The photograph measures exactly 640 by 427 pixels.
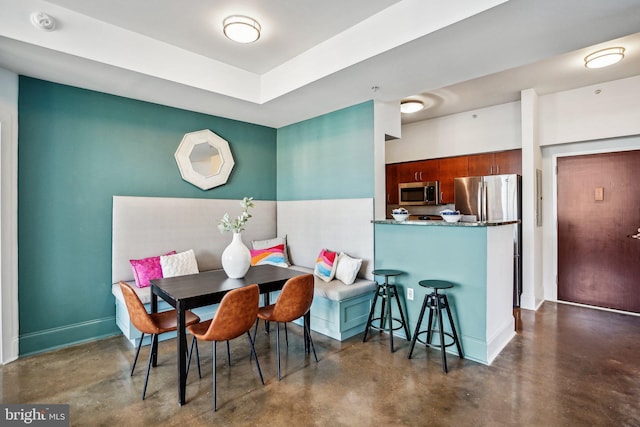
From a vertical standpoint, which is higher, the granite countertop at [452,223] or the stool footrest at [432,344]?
the granite countertop at [452,223]

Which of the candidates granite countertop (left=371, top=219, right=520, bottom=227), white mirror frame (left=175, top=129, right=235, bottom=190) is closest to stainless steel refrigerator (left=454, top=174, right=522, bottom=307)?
granite countertop (left=371, top=219, right=520, bottom=227)

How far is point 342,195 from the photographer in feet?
13.4

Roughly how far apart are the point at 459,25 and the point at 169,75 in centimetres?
251

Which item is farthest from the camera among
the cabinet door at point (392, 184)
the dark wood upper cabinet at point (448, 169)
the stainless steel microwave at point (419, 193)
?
the cabinet door at point (392, 184)

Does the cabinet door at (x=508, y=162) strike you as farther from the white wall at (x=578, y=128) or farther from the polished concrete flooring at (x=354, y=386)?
the polished concrete flooring at (x=354, y=386)

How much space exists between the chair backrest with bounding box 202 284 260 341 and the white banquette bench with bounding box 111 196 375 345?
1.12 m

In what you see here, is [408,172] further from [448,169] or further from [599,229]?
[599,229]

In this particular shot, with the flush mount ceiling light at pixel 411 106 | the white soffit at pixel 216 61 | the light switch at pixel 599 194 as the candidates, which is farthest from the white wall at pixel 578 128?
the white soffit at pixel 216 61

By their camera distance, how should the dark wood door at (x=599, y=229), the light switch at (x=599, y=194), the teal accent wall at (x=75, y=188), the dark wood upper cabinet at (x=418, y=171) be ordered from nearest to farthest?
the teal accent wall at (x=75, y=188) < the dark wood door at (x=599, y=229) < the light switch at (x=599, y=194) < the dark wood upper cabinet at (x=418, y=171)

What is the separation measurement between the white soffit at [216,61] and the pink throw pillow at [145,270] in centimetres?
184

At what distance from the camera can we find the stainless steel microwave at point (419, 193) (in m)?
5.37

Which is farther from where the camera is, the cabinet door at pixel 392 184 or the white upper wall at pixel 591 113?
the cabinet door at pixel 392 184

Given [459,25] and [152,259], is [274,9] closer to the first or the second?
[459,25]

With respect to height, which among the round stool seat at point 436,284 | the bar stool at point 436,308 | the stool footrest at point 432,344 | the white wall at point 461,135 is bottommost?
the stool footrest at point 432,344
